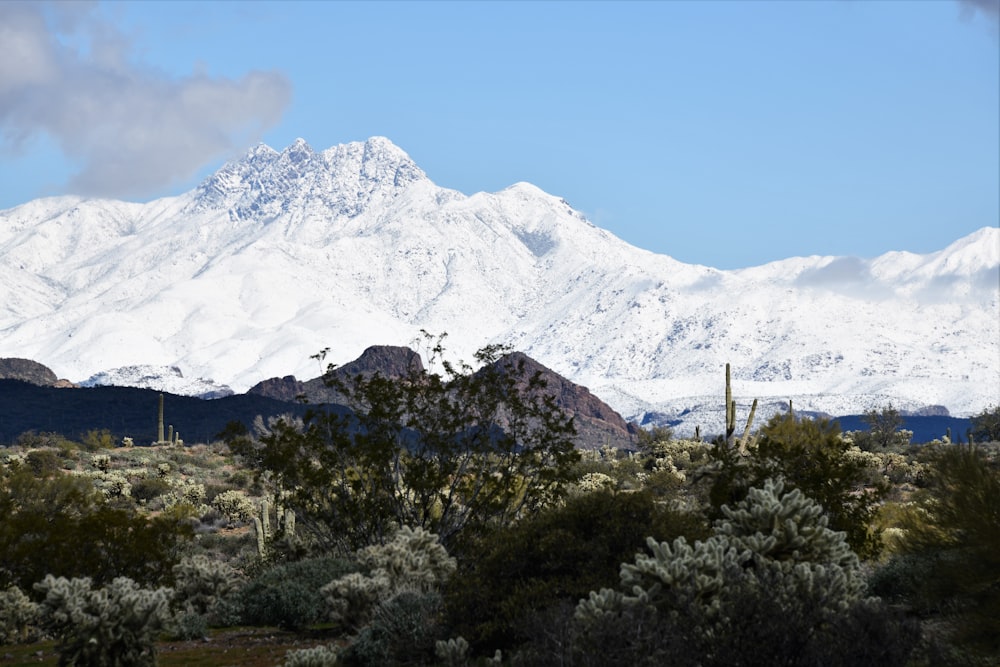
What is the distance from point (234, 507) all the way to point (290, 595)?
2514 cm

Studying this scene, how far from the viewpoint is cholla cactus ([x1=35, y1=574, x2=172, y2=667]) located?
14.2 meters

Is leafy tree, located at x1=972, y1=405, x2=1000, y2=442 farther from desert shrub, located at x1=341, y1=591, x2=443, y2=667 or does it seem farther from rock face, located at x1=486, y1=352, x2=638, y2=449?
rock face, located at x1=486, y1=352, x2=638, y2=449

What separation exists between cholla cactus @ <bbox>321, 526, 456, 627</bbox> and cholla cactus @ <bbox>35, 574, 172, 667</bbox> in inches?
122

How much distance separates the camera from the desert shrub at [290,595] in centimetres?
1891

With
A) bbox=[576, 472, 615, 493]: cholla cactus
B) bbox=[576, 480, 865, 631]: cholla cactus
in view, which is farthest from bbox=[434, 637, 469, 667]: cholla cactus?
bbox=[576, 472, 615, 493]: cholla cactus

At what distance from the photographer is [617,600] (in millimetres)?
11648

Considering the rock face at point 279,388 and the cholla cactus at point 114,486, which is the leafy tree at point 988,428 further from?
the rock face at point 279,388

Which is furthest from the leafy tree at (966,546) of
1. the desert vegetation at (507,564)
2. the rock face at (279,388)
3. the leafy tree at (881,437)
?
the rock face at (279,388)

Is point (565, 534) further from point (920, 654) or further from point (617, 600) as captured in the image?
→ point (920, 654)

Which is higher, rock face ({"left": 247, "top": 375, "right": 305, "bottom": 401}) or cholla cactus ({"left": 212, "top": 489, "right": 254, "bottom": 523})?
rock face ({"left": 247, "top": 375, "right": 305, "bottom": 401})

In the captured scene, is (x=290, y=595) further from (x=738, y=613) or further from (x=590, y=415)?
(x=590, y=415)

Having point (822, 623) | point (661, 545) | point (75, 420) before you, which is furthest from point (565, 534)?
point (75, 420)

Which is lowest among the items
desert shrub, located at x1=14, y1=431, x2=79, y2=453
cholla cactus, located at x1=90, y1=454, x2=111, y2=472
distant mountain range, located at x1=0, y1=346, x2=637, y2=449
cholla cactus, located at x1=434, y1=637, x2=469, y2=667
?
cholla cactus, located at x1=434, y1=637, x2=469, y2=667

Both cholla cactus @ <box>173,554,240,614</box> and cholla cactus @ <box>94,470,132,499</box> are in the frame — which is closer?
cholla cactus @ <box>173,554,240,614</box>
